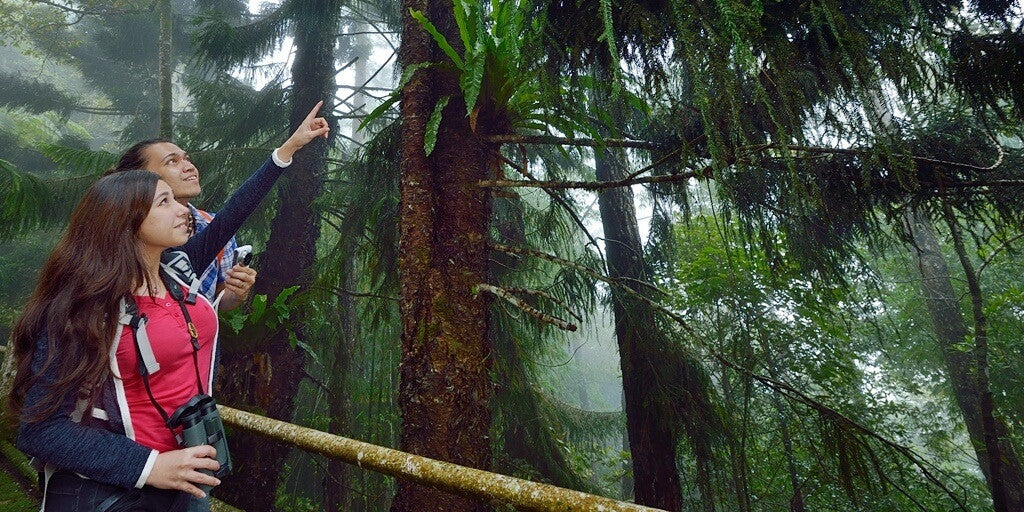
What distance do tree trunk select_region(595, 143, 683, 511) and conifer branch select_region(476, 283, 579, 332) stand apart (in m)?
0.71

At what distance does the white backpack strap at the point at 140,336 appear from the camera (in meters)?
1.29

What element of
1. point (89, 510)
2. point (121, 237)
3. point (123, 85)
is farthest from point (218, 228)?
point (123, 85)

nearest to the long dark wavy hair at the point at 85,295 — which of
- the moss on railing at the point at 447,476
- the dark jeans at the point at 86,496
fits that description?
the dark jeans at the point at 86,496

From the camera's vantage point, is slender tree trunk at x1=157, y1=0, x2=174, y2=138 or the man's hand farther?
slender tree trunk at x1=157, y1=0, x2=174, y2=138

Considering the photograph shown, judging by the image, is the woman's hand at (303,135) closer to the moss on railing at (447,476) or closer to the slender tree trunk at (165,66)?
the moss on railing at (447,476)

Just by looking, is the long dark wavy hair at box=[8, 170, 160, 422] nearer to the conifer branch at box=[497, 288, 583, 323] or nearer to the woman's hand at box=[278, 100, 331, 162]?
the woman's hand at box=[278, 100, 331, 162]

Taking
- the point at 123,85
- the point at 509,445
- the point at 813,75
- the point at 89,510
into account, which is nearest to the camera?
the point at 89,510

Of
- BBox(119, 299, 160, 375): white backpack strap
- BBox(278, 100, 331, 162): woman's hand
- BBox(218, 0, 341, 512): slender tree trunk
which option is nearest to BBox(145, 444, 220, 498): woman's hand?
BBox(119, 299, 160, 375): white backpack strap

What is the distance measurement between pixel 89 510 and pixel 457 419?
1377mm

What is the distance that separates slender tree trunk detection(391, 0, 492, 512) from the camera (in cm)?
229

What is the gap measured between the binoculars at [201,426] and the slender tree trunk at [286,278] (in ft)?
8.49

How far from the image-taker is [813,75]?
2271mm

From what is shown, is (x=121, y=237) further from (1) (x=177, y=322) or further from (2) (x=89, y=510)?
(2) (x=89, y=510)

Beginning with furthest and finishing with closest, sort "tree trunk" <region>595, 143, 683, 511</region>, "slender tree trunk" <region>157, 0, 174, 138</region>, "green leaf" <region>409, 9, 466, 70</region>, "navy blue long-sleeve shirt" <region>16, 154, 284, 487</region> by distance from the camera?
"slender tree trunk" <region>157, 0, 174, 138</region> → "tree trunk" <region>595, 143, 683, 511</region> → "green leaf" <region>409, 9, 466, 70</region> → "navy blue long-sleeve shirt" <region>16, 154, 284, 487</region>
